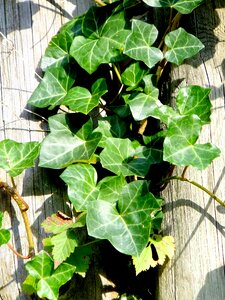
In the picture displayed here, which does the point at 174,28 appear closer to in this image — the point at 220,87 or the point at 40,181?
the point at 220,87

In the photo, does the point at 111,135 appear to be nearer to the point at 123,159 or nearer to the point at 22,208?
the point at 123,159

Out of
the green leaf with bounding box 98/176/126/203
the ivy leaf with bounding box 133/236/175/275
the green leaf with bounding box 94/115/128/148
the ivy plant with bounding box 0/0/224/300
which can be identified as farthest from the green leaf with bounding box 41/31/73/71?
the ivy leaf with bounding box 133/236/175/275

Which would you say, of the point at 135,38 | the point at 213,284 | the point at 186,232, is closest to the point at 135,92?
the point at 135,38

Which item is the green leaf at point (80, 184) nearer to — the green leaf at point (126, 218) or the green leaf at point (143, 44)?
the green leaf at point (126, 218)

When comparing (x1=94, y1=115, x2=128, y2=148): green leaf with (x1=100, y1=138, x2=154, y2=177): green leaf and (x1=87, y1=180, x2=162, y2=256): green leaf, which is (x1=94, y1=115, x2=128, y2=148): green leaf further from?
(x1=87, y1=180, x2=162, y2=256): green leaf

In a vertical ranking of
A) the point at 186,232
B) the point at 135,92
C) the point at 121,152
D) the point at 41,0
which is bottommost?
the point at 186,232

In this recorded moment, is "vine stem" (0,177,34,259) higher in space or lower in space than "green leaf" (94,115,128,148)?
lower

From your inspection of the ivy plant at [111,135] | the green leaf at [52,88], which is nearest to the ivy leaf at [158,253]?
the ivy plant at [111,135]
